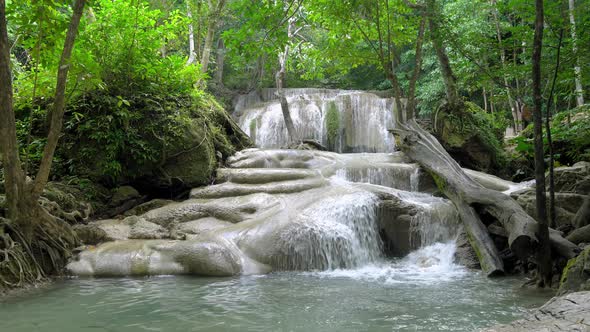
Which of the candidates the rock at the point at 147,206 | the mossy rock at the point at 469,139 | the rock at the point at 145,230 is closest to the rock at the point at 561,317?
the rock at the point at 145,230

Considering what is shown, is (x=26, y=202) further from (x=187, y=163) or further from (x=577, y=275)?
(x=577, y=275)

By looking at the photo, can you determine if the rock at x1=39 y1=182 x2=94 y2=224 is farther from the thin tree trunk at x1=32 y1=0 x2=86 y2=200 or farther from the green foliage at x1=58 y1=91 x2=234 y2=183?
the thin tree trunk at x1=32 y1=0 x2=86 y2=200

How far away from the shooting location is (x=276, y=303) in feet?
15.5

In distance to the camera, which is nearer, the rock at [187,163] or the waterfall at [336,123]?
the rock at [187,163]

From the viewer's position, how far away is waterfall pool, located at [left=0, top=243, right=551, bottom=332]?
13.0 ft

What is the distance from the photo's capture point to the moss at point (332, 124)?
17178 millimetres

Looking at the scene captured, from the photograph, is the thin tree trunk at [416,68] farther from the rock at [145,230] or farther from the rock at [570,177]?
the rock at [145,230]

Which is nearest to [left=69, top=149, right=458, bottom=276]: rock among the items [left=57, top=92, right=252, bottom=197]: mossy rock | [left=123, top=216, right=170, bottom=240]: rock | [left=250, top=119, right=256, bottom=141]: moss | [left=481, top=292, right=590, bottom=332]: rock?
[left=123, top=216, right=170, bottom=240]: rock

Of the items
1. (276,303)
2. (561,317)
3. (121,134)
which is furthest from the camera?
(121,134)

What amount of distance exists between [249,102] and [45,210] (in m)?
16.4

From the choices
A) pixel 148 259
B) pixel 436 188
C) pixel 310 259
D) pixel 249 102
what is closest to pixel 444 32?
pixel 436 188

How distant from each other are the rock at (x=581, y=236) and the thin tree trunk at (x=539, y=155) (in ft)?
2.19

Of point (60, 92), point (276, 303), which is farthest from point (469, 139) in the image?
point (60, 92)

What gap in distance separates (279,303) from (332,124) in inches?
511
